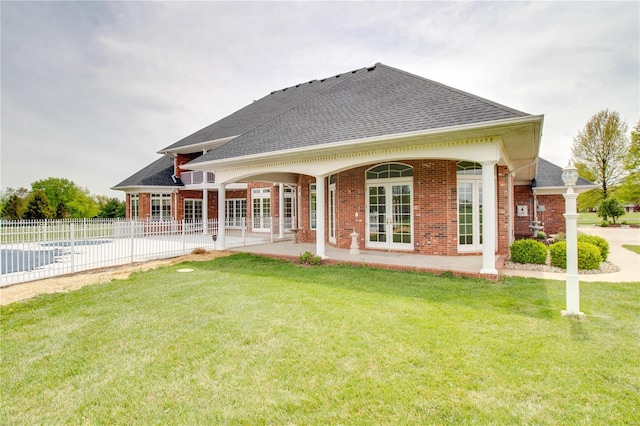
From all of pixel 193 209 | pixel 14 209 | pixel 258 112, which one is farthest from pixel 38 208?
pixel 258 112

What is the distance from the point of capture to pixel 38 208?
27.1 metres

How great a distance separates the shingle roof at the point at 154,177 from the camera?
22.1m

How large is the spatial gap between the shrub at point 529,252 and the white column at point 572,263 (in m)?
4.47

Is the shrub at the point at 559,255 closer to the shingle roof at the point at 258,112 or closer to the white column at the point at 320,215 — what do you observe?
the white column at the point at 320,215

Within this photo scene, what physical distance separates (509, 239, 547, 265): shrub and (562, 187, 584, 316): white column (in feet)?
14.7

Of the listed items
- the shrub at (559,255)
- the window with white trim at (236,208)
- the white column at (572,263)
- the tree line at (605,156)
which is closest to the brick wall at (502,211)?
the shrub at (559,255)

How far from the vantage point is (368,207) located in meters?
11.2

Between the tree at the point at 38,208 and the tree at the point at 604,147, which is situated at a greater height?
the tree at the point at 604,147

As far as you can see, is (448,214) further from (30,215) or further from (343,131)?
(30,215)

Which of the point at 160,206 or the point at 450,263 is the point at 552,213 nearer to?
the point at 450,263

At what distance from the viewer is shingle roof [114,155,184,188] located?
2209cm

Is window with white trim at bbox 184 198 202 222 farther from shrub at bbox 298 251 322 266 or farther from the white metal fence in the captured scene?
shrub at bbox 298 251 322 266

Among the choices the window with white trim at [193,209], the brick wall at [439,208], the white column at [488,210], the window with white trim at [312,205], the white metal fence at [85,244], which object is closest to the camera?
the white column at [488,210]

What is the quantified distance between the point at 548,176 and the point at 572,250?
15.3 metres
